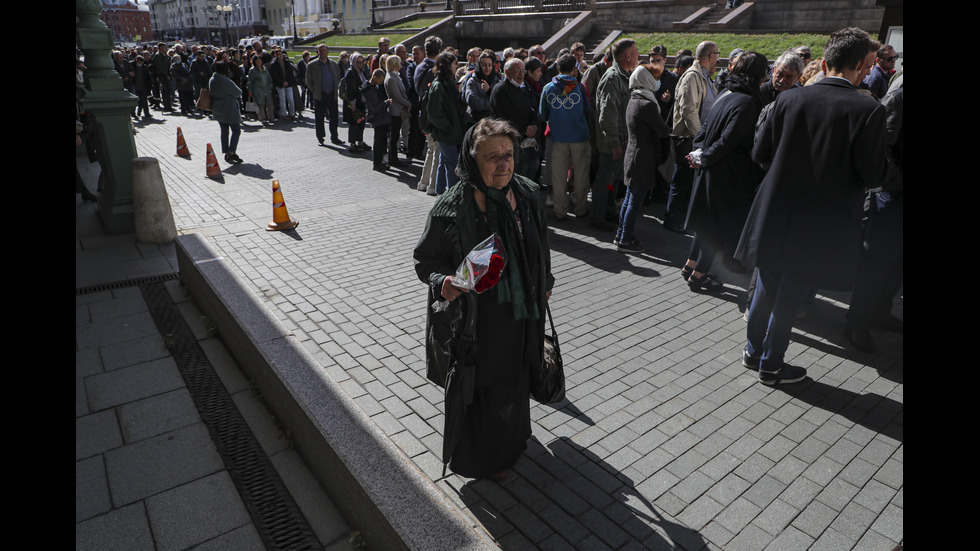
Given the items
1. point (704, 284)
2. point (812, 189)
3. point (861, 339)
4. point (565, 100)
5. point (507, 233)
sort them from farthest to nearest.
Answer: point (565, 100), point (704, 284), point (861, 339), point (812, 189), point (507, 233)

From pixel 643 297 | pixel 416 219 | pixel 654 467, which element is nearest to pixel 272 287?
pixel 416 219

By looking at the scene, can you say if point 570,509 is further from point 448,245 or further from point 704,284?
point 704,284

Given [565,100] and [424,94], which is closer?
[565,100]

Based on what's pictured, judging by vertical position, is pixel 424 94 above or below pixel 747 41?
below

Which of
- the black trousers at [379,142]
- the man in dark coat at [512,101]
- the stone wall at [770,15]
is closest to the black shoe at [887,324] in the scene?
the man in dark coat at [512,101]

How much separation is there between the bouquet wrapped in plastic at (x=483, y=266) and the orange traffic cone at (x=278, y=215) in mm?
5773

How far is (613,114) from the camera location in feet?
23.7

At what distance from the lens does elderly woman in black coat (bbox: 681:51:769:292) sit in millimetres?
5242

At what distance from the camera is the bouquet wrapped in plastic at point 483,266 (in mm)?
2670

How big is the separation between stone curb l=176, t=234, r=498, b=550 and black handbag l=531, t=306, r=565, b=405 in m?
0.73

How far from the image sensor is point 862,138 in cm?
366

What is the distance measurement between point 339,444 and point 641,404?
2.04m

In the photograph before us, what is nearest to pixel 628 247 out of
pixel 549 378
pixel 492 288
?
pixel 549 378

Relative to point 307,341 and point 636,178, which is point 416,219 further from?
point 307,341
